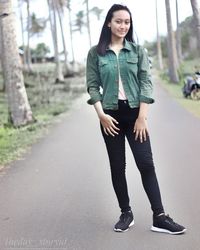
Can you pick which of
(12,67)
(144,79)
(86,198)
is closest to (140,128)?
(144,79)

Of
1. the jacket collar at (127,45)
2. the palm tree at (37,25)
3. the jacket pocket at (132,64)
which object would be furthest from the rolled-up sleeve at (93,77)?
the palm tree at (37,25)

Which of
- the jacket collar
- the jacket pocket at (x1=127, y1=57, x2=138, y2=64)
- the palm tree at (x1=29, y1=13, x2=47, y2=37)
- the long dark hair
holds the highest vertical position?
the palm tree at (x1=29, y1=13, x2=47, y2=37)

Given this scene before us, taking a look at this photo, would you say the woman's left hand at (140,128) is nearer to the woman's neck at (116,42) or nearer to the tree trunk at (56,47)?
the woman's neck at (116,42)

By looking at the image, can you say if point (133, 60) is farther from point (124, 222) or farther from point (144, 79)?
point (124, 222)

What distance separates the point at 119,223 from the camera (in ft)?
14.8

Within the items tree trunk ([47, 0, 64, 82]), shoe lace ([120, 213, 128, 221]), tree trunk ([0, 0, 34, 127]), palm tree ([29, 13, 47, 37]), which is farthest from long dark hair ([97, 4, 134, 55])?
palm tree ([29, 13, 47, 37])

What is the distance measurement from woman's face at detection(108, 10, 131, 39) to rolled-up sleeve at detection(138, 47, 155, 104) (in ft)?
0.69

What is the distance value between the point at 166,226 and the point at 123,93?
119cm

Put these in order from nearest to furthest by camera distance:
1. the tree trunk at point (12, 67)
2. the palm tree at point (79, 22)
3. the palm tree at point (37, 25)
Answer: the tree trunk at point (12, 67), the palm tree at point (37, 25), the palm tree at point (79, 22)

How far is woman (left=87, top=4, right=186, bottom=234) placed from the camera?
4.22 m

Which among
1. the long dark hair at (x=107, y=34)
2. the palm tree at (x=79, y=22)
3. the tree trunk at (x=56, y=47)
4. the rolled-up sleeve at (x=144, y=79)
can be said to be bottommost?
the rolled-up sleeve at (x=144, y=79)

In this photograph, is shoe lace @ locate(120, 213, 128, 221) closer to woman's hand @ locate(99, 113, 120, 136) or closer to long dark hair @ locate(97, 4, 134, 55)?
woman's hand @ locate(99, 113, 120, 136)

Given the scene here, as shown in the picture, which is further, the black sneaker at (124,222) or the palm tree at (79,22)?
the palm tree at (79,22)

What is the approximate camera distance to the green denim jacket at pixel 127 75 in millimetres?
4215
